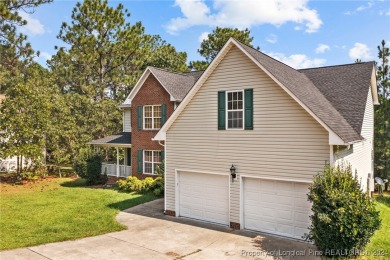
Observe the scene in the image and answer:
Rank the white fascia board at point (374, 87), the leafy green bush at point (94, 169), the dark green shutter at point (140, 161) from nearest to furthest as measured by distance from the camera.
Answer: the white fascia board at point (374, 87) < the dark green shutter at point (140, 161) < the leafy green bush at point (94, 169)

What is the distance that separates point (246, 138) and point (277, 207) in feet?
9.28

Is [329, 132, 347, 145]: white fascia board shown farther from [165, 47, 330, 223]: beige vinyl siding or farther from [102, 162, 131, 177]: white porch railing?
[102, 162, 131, 177]: white porch railing

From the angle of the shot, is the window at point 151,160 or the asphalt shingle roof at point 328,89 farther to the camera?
the window at point 151,160

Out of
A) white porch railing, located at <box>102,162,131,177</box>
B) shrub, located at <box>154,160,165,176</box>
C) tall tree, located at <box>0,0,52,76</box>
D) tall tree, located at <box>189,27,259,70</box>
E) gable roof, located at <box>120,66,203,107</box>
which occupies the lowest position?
white porch railing, located at <box>102,162,131,177</box>

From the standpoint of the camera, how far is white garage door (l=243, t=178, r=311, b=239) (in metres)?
10.5

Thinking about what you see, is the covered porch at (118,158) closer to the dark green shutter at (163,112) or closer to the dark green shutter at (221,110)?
the dark green shutter at (163,112)

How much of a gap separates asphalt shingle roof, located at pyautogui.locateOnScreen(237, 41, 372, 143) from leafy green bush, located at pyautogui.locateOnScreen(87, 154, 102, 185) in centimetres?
1546

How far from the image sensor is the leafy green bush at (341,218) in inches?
328

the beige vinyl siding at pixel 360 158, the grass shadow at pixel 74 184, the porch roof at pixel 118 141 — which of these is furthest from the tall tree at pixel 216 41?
the beige vinyl siding at pixel 360 158

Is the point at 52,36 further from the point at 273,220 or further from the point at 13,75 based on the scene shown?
the point at 273,220

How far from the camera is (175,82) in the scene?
845 inches

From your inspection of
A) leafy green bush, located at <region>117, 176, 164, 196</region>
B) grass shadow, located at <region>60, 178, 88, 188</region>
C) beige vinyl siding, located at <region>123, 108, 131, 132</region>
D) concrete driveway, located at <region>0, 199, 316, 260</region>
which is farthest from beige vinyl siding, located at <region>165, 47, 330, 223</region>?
Answer: beige vinyl siding, located at <region>123, 108, 131, 132</region>

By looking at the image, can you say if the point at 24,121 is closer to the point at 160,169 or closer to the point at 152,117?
the point at 152,117

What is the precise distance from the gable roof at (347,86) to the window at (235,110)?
4592 mm
